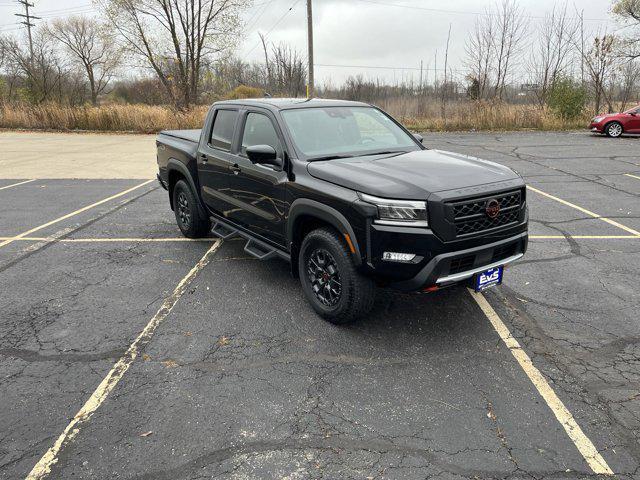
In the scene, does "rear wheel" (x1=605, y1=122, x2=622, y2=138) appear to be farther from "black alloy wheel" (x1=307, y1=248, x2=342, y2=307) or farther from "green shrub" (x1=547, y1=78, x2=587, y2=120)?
"black alloy wheel" (x1=307, y1=248, x2=342, y2=307)

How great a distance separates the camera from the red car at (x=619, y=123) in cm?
1900

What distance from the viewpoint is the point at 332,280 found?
12.8ft

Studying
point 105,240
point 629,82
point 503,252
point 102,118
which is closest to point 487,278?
point 503,252

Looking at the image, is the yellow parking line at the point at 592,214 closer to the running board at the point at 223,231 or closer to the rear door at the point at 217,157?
the running board at the point at 223,231

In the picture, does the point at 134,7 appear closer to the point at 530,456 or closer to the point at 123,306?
the point at 123,306

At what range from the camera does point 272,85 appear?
38500mm

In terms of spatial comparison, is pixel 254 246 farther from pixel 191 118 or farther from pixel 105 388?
pixel 191 118

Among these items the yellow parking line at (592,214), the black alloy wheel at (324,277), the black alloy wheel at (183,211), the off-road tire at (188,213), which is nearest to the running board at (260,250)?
the black alloy wheel at (324,277)

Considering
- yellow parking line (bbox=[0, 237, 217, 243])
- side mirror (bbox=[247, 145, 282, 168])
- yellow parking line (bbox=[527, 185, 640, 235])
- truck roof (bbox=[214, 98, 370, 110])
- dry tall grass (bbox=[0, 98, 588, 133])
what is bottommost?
yellow parking line (bbox=[0, 237, 217, 243])

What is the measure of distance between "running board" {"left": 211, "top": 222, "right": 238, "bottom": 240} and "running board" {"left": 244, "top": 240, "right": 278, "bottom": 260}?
39 centimetres

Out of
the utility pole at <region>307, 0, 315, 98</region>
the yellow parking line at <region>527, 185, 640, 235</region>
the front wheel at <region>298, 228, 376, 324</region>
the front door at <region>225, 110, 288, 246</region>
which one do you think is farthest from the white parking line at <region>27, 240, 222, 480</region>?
the utility pole at <region>307, 0, 315, 98</region>

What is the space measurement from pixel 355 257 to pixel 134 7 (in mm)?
32743

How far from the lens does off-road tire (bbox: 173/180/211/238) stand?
619 cm

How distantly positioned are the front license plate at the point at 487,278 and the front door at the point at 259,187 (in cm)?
179
